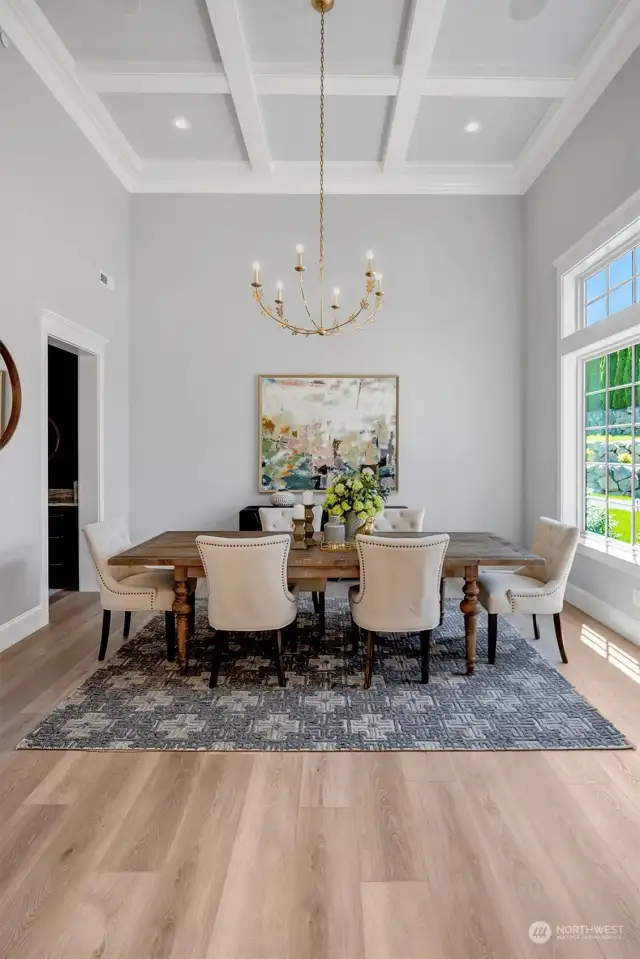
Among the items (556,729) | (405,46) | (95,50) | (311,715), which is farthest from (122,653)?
(405,46)

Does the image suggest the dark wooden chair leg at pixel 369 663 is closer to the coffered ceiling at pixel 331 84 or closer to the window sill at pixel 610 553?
the window sill at pixel 610 553

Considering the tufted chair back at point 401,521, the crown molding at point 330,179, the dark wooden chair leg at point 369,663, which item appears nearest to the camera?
the dark wooden chair leg at point 369,663

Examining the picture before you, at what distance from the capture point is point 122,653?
362 cm

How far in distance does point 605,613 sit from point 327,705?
2478 millimetres

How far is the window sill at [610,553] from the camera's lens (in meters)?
3.86

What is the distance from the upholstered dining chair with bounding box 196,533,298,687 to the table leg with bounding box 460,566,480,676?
1.03 m

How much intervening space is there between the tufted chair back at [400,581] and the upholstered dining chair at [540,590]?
0.53m

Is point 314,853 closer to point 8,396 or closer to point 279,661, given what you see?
point 279,661

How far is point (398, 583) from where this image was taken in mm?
2936

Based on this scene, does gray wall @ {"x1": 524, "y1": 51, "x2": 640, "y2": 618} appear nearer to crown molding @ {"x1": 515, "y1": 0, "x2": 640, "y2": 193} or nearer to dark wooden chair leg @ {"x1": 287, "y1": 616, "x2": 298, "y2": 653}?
crown molding @ {"x1": 515, "y1": 0, "x2": 640, "y2": 193}

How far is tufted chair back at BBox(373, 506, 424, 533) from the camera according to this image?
4.38m

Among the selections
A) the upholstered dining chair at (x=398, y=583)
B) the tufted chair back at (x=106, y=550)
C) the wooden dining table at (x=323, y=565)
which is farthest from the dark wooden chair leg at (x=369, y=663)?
the tufted chair back at (x=106, y=550)

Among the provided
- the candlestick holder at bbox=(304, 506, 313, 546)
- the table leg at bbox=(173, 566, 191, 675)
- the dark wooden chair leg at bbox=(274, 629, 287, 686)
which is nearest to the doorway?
the table leg at bbox=(173, 566, 191, 675)

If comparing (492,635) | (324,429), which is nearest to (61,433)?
(324,429)
